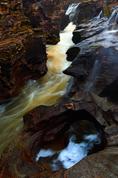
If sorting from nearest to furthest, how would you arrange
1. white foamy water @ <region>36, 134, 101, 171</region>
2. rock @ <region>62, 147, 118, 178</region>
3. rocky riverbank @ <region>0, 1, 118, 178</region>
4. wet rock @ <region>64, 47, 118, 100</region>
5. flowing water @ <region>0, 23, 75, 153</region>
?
rock @ <region>62, 147, 118, 178</region>
rocky riverbank @ <region>0, 1, 118, 178</region>
white foamy water @ <region>36, 134, 101, 171</region>
wet rock @ <region>64, 47, 118, 100</region>
flowing water @ <region>0, 23, 75, 153</region>

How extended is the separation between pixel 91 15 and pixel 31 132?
65.5ft

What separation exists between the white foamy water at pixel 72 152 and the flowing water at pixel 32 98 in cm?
135

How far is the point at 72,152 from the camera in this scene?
20.6 ft

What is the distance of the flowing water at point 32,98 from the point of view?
7.85m

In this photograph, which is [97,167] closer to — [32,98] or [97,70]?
[97,70]

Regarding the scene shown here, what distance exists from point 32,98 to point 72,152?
4058 mm

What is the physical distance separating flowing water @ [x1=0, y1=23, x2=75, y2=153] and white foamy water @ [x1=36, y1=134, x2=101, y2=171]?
4.42ft

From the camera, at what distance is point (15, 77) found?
1052cm

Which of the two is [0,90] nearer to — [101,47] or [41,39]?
[41,39]

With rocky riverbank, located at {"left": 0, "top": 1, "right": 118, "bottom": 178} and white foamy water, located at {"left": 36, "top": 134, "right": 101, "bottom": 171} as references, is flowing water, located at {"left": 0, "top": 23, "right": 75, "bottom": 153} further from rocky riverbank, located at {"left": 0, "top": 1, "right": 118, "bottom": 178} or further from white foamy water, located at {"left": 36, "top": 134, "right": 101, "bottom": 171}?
white foamy water, located at {"left": 36, "top": 134, "right": 101, "bottom": 171}

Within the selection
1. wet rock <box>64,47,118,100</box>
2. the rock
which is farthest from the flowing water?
the rock

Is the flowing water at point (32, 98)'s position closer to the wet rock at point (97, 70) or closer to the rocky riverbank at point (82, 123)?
the rocky riverbank at point (82, 123)

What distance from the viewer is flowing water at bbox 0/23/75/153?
7.85m

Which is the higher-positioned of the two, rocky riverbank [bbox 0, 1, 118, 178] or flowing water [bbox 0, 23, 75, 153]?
rocky riverbank [bbox 0, 1, 118, 178]
